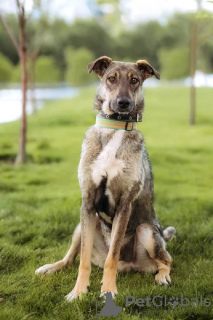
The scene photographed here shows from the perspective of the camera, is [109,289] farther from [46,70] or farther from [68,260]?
[46,70]

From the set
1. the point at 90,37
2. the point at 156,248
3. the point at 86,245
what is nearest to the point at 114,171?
the point at 86,245

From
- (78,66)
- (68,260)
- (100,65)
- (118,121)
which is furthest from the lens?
(78,66)

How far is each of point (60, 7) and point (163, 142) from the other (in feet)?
21.3

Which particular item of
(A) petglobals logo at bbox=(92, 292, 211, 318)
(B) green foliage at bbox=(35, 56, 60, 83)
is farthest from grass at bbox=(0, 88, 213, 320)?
(B) green foliage at bbox=(35, 56, 60, 83)

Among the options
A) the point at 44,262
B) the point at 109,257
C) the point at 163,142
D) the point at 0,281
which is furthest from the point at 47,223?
the point at 163,142

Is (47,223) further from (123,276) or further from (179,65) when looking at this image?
(179,65)

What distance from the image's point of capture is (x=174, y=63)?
31.3 m

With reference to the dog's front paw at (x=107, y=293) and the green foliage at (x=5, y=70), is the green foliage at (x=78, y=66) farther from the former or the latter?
the dog's front paw at (x=107, y=293)

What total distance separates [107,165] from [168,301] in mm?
1256

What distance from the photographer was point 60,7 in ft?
50.0

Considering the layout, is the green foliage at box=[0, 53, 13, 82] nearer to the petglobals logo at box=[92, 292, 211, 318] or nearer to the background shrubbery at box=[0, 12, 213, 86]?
the background shrubbery at box=[0, 12, 213, 86]

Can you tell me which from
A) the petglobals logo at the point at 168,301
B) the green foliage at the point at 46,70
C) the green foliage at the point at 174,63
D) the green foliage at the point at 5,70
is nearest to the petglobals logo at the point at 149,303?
the petglobals logo at the point at 168,301

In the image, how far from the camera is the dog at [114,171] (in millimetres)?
3789

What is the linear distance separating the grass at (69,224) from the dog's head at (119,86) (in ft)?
5.19
